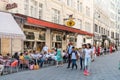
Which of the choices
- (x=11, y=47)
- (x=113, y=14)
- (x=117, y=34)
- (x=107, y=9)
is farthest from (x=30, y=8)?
(x=117, y=34)

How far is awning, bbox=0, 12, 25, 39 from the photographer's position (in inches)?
771

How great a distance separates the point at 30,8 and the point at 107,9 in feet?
171

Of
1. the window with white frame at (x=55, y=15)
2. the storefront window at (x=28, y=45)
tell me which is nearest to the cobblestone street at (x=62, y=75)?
the storefront window at (x=28, y=45)

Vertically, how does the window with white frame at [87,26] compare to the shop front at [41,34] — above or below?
above

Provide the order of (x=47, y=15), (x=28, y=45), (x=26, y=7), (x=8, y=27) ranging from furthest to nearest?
(x=47, y=15)
(x=28, y=45)
(x=26, y=7)
(x=8, y=27)

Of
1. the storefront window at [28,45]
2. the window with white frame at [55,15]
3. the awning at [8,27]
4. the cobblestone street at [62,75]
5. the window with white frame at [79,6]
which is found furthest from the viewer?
the window with white frame at [79,6]

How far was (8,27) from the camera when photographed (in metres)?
20.4

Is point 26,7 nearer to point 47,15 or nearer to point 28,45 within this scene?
point 28,45

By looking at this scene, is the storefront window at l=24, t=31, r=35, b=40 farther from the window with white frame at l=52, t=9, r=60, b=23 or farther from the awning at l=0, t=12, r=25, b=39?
the window with white frame at l=52, t=9, r=60, b=23

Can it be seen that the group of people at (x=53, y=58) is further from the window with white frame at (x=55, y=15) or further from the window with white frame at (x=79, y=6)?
the window with white frame at (x=79, y=6)

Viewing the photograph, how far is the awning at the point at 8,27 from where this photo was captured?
19.6 meters

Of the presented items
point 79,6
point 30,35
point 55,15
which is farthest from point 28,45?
point 79,6

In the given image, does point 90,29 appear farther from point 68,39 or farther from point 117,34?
point 117,34

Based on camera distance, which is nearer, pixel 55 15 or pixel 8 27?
pixel 8 27
